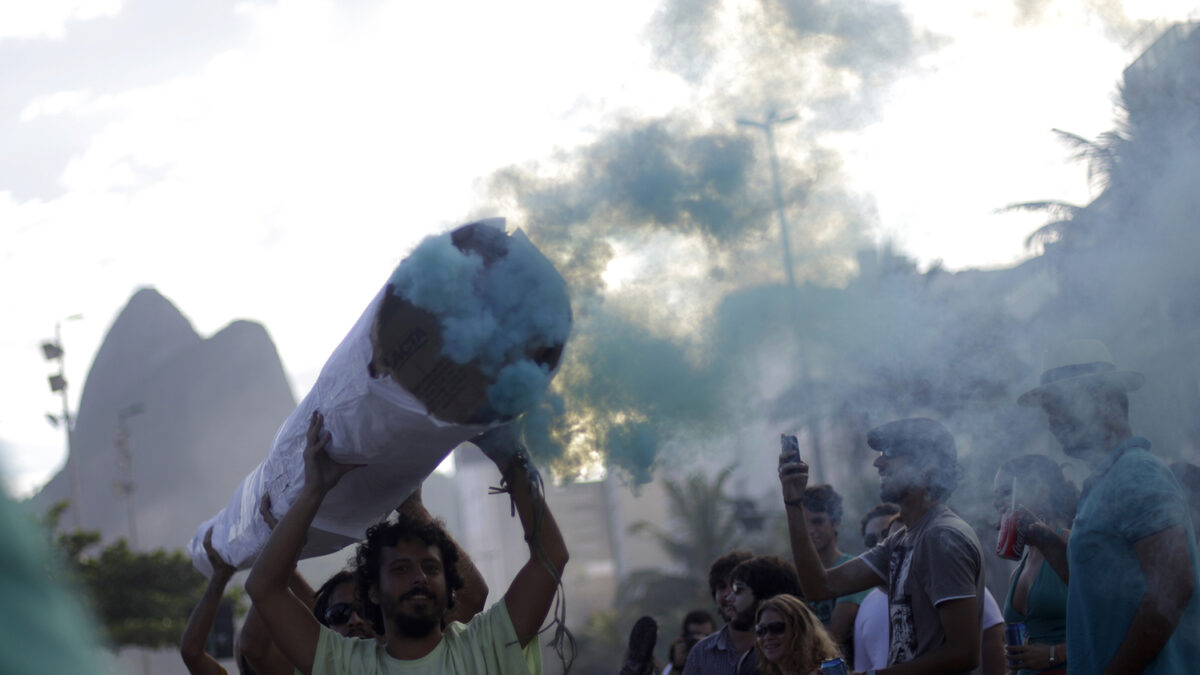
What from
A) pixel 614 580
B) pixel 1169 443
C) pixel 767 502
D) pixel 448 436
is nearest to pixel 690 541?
pixel 767 502

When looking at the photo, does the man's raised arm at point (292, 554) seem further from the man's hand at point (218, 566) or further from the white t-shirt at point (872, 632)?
the white t-shirt at point (872, 632)

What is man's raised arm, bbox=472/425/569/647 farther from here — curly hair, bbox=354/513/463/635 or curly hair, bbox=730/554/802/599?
curly hair, bbox=730/554/802/599

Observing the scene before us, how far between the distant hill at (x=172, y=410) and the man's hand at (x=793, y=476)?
72536 millimetres

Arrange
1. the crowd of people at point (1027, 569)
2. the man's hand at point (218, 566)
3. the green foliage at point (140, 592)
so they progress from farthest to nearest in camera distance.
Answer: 1. the green foliage at point (140, 592)
2. the man's hand at point (218, 566)
3. the crowd of people at point (1027, 569)

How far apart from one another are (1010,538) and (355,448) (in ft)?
7.73

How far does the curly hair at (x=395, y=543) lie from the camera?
3.29 metres

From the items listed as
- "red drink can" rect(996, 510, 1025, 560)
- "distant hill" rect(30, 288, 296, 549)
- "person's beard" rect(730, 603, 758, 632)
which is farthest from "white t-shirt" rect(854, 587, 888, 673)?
"distant hill" rect(30, 288, 296, 549)

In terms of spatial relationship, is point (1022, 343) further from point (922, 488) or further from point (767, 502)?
point (767, 502)

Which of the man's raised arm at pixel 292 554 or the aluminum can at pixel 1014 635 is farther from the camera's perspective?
the aluminum can at pixel 1014 635

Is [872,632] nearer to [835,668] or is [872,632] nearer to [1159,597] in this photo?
[835,668]

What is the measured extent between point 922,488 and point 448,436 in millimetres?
1838

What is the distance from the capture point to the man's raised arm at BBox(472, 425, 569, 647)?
119 inches

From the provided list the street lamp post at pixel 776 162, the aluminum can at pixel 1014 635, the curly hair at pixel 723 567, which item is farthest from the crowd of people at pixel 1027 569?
the street lamp post at pixel 776 162

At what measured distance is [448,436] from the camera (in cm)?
267
